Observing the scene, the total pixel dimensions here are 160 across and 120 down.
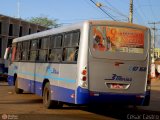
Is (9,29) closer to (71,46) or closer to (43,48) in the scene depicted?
(43,48)

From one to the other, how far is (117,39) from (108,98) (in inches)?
71.3

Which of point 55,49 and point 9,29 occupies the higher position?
point 9,29

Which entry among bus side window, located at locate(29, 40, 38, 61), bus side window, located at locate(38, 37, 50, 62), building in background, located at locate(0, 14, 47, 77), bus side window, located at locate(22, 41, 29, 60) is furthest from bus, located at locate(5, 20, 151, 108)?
building in background, located at locate(0, 14, 47, 77)

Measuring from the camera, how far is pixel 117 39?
42.9 ft

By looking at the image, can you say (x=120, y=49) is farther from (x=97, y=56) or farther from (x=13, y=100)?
(x=13, y=100)

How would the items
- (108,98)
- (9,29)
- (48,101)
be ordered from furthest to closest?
(9,29) → (48,101) → (108,98)

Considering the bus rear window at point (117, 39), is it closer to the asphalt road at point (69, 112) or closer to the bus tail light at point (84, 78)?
the bus tail light at point (84, 78)

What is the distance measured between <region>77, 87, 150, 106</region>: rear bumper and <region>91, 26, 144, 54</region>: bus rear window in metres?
1.32

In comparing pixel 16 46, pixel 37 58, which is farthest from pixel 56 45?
pixel 16 46

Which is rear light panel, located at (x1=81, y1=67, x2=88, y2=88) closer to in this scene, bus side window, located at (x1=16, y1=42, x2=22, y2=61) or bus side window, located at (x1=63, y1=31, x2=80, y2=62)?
bus side window, located at (x1=63, y1=31, x2=80, y2=62)

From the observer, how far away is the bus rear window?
12.9m

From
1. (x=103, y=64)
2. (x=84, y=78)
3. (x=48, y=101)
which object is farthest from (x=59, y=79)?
(x=103, y=64)

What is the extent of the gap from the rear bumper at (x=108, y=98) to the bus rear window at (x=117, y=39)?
1318 millimetres

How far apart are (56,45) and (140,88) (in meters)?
3.49
